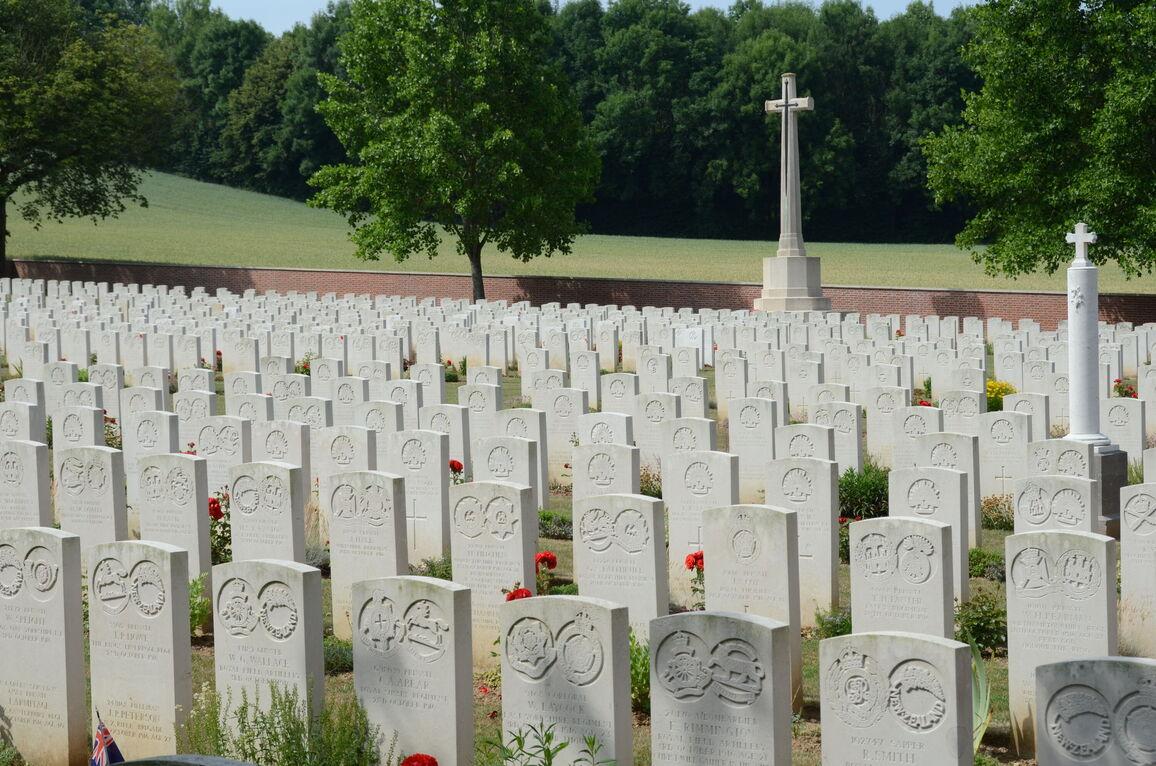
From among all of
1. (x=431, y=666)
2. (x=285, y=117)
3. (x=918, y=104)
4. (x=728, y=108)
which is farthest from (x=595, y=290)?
(x=285, y=117)

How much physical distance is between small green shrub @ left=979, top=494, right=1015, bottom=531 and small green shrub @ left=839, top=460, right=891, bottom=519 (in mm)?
787

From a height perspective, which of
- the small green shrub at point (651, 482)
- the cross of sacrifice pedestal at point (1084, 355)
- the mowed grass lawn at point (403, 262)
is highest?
the mowed grass lawn at point (403, 262)

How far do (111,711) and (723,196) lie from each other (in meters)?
66.3

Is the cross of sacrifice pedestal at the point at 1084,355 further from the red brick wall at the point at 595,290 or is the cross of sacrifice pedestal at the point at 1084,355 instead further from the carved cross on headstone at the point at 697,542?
the red brick wall at the point at 595,290

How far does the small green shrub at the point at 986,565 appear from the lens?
31.8ft

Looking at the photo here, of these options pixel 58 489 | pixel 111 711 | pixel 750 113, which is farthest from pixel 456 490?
pixel 750 113

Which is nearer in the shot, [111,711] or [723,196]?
[111,711]

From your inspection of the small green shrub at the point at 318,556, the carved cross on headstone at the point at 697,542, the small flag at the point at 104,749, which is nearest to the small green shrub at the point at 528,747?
the small flag at the point at 104,749

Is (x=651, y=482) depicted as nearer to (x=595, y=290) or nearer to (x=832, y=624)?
(x=832, y=624)

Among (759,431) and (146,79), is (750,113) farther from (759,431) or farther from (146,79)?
(759,431)

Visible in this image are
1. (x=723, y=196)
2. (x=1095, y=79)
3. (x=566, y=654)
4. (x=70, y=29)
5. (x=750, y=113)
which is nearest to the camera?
(x=566, y=654)

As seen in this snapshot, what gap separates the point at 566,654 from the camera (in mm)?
5605

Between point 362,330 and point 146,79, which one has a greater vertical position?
point 146,79

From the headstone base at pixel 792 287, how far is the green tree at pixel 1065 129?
3.45 meters
